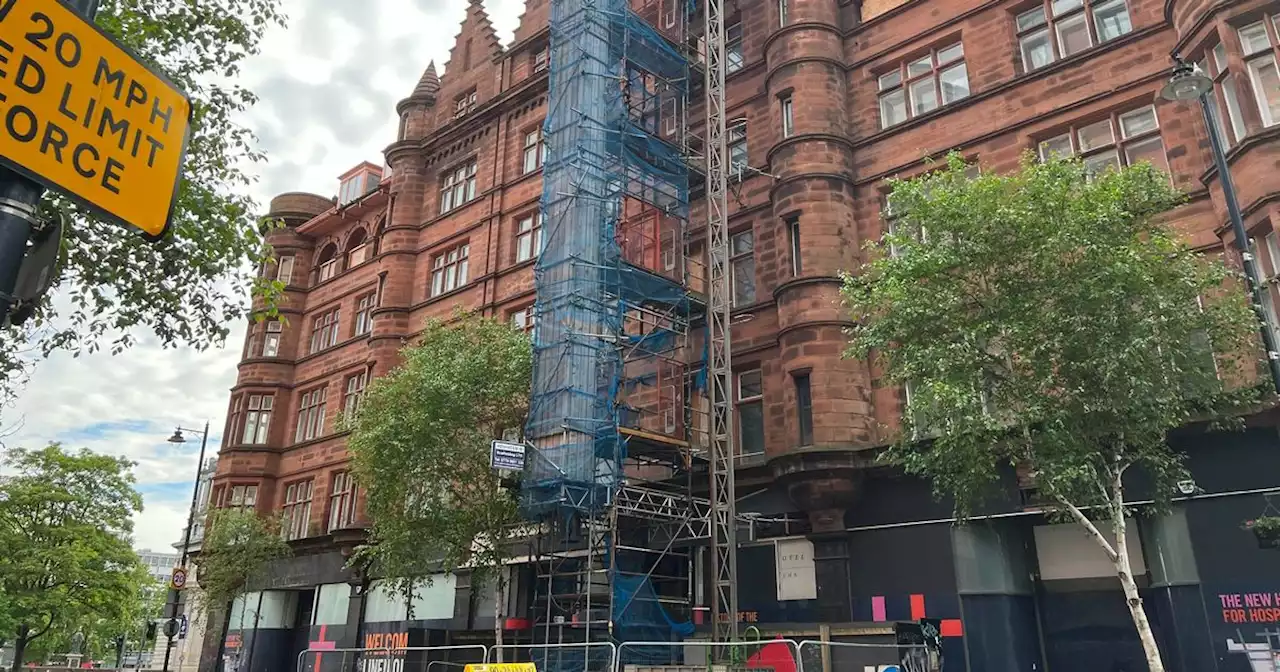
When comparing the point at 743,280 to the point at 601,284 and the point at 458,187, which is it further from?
the point at 458,187

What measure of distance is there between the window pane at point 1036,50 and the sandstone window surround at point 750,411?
400 inches

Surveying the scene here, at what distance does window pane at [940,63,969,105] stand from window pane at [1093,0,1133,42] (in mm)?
3042

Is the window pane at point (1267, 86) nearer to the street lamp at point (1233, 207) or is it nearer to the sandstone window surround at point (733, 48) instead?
the street lamp at point (1233, 207)

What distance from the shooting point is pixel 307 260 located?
4203 centimetres

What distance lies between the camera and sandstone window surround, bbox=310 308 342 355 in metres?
38.7

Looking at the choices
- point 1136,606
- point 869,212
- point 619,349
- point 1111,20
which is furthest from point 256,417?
point 1136,606

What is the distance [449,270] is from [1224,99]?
25.7 meters

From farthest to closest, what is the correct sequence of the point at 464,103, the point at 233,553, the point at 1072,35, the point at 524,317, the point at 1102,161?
1. the point at 464,103
2. the point at 233,553
3. the point at 524,317
4. the point at 1072,35
5. the point at 1102,161

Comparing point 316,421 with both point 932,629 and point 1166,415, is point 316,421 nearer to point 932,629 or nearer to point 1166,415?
point 932,629

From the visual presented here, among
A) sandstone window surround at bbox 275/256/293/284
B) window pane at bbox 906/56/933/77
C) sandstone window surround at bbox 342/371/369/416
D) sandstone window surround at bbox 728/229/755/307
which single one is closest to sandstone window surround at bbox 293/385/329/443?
sandstone window surround at bbox 342/371/369/416

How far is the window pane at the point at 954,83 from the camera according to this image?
21.8m

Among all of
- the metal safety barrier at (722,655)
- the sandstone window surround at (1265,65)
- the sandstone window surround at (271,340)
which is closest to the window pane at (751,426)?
the metal safety barrier at (722,655)

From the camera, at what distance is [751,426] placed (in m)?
22.9

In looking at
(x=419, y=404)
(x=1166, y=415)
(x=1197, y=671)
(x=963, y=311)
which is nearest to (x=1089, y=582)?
(x=1197, y=671)
